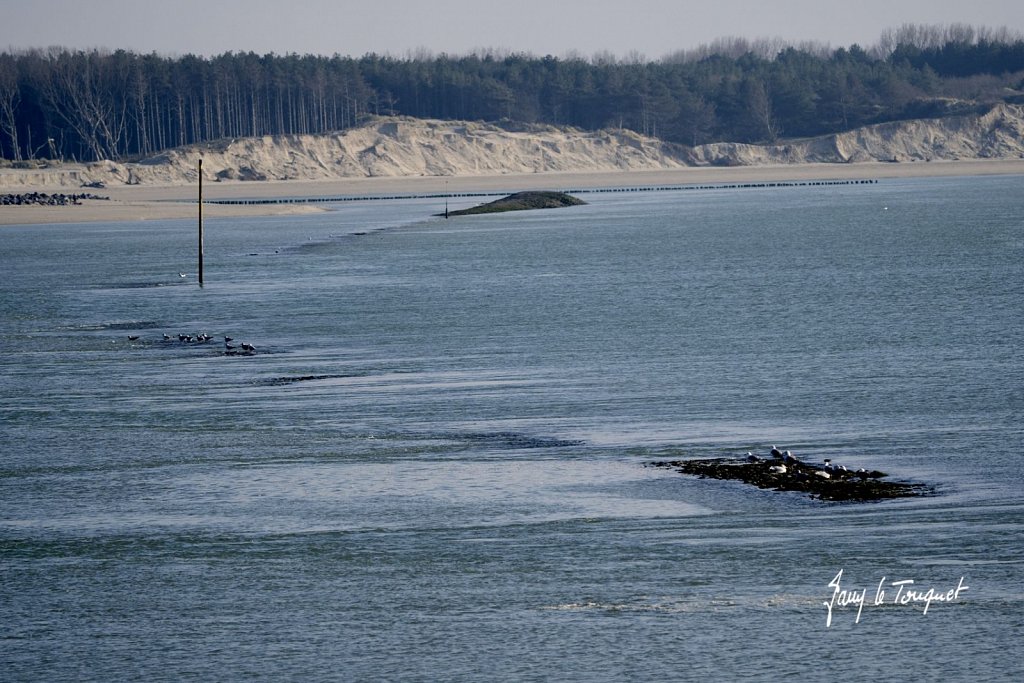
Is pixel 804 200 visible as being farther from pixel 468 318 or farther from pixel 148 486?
pixel 148 486

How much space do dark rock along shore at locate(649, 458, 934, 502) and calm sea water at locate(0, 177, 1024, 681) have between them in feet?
1.56

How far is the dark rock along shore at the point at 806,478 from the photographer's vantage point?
22234 millimetres

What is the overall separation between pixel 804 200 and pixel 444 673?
445ft

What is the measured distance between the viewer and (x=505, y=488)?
23688 mm

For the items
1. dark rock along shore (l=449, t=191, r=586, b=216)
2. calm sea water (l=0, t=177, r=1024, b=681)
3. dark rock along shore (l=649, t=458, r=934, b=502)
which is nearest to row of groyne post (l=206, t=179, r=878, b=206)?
dark rock along shore (l=449, t=191, r=586, b=216)

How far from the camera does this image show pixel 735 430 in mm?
27750

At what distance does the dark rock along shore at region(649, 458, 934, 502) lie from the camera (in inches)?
875

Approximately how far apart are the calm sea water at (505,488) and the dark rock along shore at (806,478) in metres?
0.48

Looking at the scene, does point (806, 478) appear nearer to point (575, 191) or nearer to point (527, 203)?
point (527, 203)

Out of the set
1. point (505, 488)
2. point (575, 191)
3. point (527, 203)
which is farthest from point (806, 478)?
point (575, 191)

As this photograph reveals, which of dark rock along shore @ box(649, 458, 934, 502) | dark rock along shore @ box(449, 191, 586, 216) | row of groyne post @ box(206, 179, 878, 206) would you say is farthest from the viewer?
row of groyne post @ box(206, 179, 878, 206)

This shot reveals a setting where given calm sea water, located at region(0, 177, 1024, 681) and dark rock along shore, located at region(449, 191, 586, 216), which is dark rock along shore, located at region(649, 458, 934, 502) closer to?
calm sea water, located at region(0, 177, 1024, 681)

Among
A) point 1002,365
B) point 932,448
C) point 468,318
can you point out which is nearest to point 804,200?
point 468,318

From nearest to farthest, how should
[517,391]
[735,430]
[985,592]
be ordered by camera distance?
[985,592] → [735,430] → [517,391]
